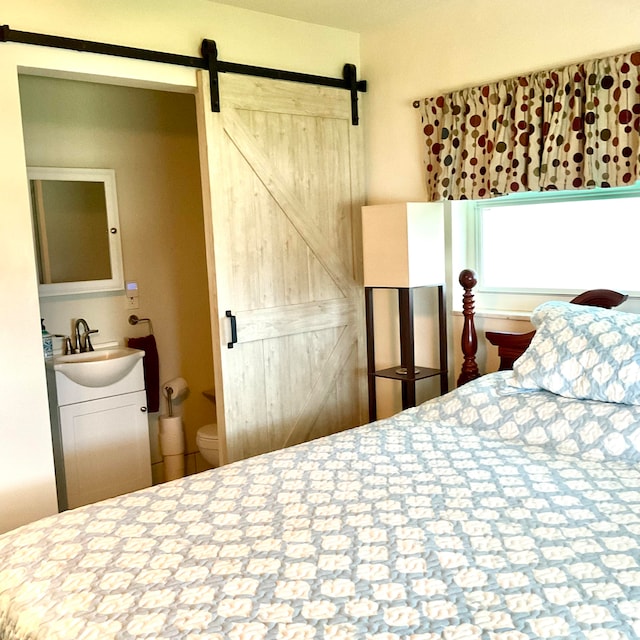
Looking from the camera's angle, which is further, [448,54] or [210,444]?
[210,444]

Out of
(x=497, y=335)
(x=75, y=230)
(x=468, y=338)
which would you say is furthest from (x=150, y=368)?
(x=497, y=335)

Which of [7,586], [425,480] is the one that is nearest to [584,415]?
[425,480]

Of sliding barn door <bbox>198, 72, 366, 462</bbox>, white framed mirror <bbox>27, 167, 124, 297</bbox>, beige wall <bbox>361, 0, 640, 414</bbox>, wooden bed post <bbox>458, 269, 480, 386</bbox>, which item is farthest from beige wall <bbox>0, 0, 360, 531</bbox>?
wooden bed post <bbox>458, 269, 480, 386</bbox>

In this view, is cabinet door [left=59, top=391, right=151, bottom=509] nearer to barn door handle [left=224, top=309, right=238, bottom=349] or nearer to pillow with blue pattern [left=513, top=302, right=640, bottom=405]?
barn door handle [left=224, top=309, right=238, bottom=349]

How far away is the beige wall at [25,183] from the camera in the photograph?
2730 millimetres

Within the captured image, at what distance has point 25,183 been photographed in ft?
9.08

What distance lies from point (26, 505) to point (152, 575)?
146cm

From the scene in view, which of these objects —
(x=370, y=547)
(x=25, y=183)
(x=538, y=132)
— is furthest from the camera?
(x=538, y=132)

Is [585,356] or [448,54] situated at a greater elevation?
[448,54]

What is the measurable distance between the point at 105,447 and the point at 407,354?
5.65 feet

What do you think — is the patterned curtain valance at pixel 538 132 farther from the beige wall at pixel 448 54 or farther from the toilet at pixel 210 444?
the toilet at pixel 210 444

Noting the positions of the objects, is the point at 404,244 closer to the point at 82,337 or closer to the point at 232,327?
the point at 232,327

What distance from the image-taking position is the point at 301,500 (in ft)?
6.73

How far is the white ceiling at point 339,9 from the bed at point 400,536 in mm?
1755
